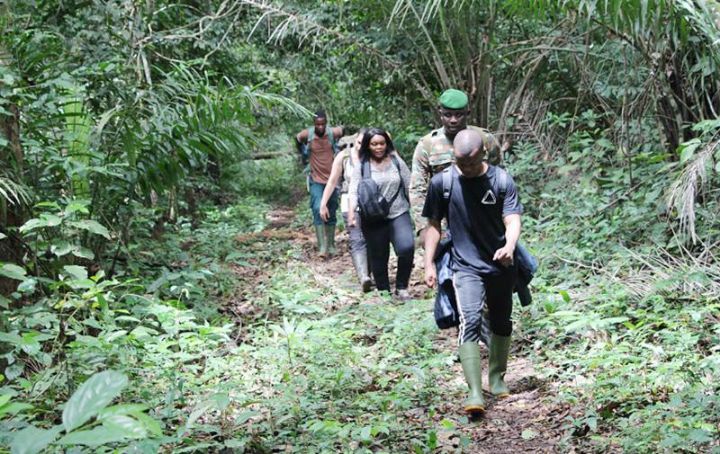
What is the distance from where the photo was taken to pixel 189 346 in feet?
19.2

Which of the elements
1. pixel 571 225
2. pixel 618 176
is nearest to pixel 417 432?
pixel 571 225

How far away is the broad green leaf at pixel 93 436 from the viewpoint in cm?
149

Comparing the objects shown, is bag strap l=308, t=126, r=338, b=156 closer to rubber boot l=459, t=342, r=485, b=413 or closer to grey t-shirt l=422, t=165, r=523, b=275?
grey t-shirt l=422, t=165, r=523, b=275

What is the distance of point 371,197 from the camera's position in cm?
779

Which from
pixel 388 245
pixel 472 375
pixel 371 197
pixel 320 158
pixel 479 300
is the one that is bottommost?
pixel 320 158

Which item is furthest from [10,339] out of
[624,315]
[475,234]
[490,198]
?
[624,315]

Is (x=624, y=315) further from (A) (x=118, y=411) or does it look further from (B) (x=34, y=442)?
(B) (x=34, y=442)

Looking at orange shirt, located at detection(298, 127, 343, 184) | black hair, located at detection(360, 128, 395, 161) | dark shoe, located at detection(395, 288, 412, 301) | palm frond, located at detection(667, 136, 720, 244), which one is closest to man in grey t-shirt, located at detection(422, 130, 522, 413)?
palm frond, located at detection(667, 136, 720, 244)

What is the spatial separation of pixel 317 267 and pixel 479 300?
5.58 metres

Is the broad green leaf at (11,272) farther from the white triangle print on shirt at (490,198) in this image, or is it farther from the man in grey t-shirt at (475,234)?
the white triangle print on shirt at (490,198)

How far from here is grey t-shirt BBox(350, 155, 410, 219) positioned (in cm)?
782

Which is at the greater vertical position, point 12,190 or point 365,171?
point 12,190

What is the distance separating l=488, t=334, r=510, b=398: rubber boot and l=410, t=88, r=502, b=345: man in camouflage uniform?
61 cm

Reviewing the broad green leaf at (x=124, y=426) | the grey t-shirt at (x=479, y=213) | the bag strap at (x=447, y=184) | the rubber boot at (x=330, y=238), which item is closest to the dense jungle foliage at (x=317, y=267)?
the broad green leaf at (x=124, y=426)
